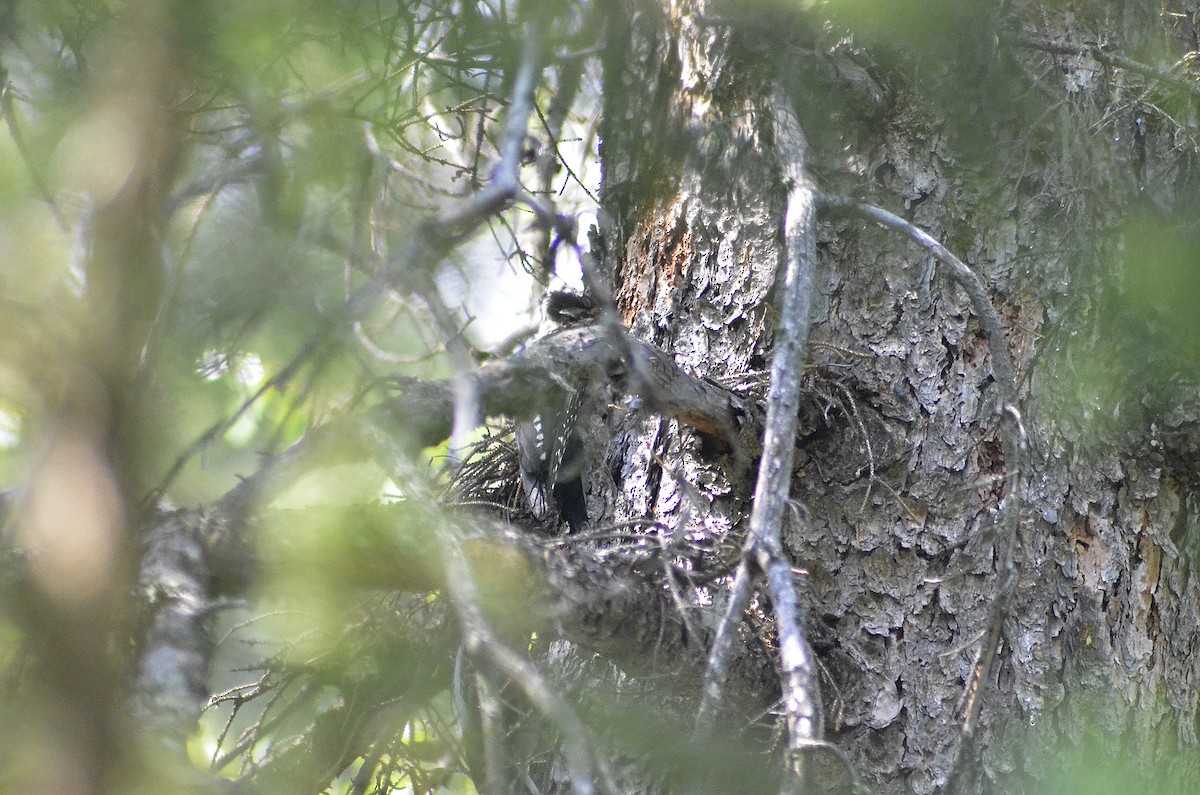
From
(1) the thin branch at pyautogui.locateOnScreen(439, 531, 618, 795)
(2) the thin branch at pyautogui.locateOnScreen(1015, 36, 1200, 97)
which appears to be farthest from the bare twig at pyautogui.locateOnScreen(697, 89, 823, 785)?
(2) the thin branch at pyautogui.locateOnScreen(1015, 36, 1200, 97)

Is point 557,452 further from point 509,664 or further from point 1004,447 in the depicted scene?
point 509,664

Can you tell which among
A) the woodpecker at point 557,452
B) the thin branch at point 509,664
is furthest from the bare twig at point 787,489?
the woodpecker at point 557,452

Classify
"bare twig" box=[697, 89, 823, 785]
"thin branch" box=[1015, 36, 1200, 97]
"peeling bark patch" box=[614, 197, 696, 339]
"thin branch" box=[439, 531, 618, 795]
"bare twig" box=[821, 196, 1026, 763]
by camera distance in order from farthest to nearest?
"peeling bark patch" box=[614, 197, 696, 339], "thin branch" box=[1015, 36, 1200, 97], "bare twig" box=[821, 196, 1026, 763], "bare twig" box=[697, 89, 823, 785], "thin branch" box=[439, 531, 618, 795]

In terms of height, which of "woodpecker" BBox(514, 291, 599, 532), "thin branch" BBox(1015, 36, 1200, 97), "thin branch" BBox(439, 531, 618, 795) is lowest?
"thin branch" BBox(439, 531, 618, 795)

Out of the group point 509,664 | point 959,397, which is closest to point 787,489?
point 509,664

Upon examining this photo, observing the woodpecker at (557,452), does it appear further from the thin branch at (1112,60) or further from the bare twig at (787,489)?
the thin branch at (1112,60)

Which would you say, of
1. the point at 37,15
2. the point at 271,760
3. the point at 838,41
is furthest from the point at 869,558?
the point at 37,15

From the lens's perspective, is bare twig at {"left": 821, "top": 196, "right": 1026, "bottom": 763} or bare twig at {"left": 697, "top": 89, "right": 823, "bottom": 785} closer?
bare twig at {"left": 697, "top": 89, "right": 823, "bottom": 785}

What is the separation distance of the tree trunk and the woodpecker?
1.13ft

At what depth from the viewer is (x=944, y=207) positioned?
1.84m

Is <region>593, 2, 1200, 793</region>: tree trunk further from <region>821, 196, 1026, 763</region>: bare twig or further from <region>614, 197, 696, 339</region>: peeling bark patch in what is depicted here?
<region>821, 196, 1026, 763</region>: bare twig

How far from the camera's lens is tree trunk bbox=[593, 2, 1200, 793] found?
5.49 feet

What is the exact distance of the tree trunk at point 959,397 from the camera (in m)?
1.67

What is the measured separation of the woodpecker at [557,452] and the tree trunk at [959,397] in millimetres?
344
